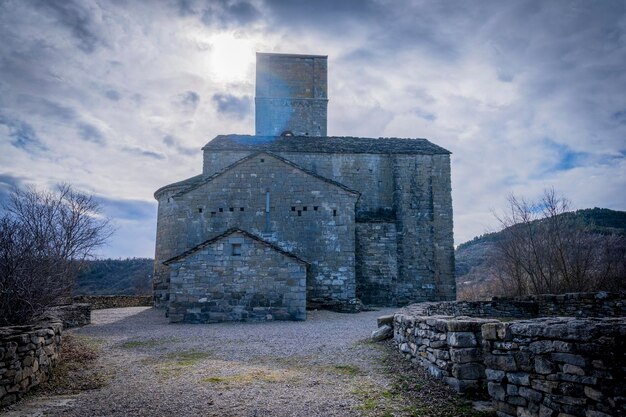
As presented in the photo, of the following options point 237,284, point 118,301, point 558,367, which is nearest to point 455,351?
point 558,367

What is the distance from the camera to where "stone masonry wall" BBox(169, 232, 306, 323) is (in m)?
15.0

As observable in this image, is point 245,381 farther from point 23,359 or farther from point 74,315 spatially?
point 74,315

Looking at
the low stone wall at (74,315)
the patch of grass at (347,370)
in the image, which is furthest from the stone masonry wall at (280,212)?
the patch of grass at (347,370)

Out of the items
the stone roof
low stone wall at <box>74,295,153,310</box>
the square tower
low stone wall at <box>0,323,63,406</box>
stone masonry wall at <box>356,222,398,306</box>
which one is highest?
the square tower

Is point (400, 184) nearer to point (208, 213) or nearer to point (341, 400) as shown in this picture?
point (208, 213)

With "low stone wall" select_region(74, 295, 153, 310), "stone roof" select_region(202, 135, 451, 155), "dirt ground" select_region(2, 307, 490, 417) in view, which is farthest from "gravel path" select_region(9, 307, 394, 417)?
"low stone wall" select_region(74, 295, 153, 310)

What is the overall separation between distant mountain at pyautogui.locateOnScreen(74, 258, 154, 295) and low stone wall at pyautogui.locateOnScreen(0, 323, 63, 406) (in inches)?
1726

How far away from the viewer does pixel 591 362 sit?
13.0ft

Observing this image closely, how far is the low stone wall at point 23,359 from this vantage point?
19.2 ft

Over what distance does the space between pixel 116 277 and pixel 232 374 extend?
60060mm

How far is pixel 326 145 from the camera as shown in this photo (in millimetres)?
25234

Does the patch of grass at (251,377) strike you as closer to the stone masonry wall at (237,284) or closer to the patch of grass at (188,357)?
the patch of grass at (188,357)

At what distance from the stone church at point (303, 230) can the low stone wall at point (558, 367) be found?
424 inches

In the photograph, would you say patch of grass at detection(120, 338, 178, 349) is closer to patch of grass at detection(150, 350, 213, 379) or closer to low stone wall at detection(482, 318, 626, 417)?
patch of grass at detection(150, 350, 213, 379)
